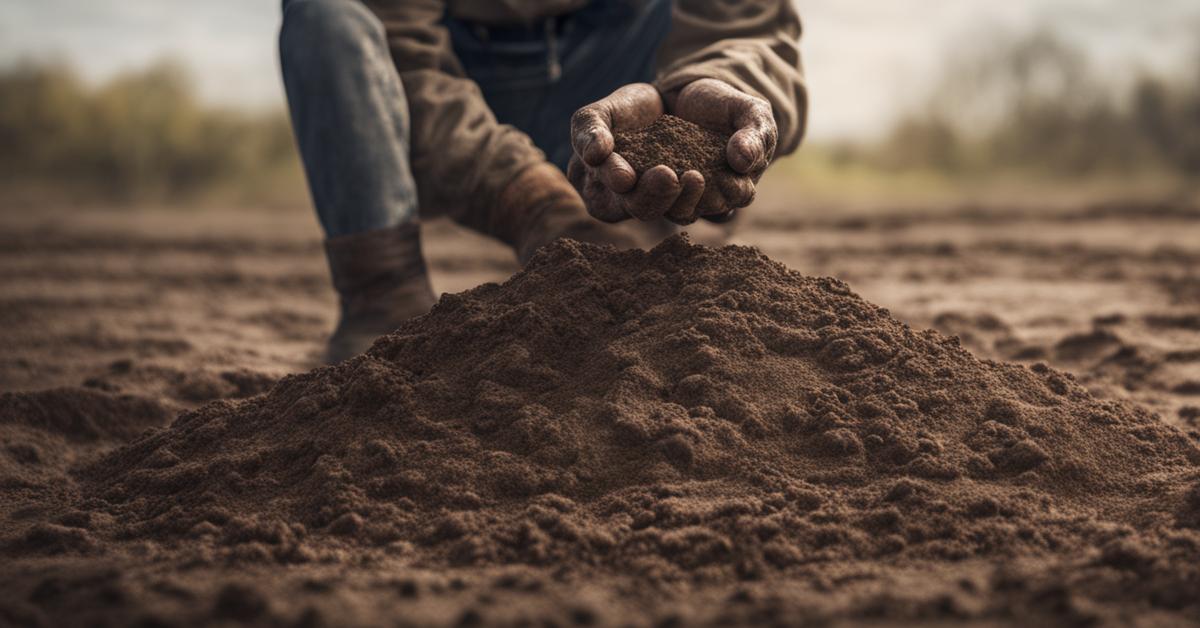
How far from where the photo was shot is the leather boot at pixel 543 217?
2441 millimetres

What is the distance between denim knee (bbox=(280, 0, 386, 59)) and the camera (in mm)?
2520

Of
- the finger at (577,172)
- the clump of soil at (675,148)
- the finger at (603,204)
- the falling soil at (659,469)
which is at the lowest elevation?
the falling soil at (659,469)

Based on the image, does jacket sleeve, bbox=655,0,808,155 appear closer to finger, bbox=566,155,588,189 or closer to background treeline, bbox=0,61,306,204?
finger, bbox=566,155,588,189

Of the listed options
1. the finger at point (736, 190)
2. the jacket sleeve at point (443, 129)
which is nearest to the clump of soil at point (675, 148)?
the finger at point (736, 190)

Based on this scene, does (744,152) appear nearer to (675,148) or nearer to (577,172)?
(675,148)

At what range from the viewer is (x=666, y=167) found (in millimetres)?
1926

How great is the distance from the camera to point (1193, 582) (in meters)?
1.42

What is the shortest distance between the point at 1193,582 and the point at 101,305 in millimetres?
3403

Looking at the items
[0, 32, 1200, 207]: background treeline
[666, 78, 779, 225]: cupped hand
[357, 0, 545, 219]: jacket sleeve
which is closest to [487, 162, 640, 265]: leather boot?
[357, 0, 545, 219]: jacket sleeve

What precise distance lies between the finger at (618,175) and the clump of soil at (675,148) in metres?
0.03

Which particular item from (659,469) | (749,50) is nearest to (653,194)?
(659,469)

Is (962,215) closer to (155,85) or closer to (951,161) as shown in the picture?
(951,161)

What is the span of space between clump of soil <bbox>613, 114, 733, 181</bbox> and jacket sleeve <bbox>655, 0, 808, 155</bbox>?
0.34 m

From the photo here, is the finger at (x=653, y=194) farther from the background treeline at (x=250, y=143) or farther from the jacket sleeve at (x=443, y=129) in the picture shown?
the background treeline at (x=250, y=143)
